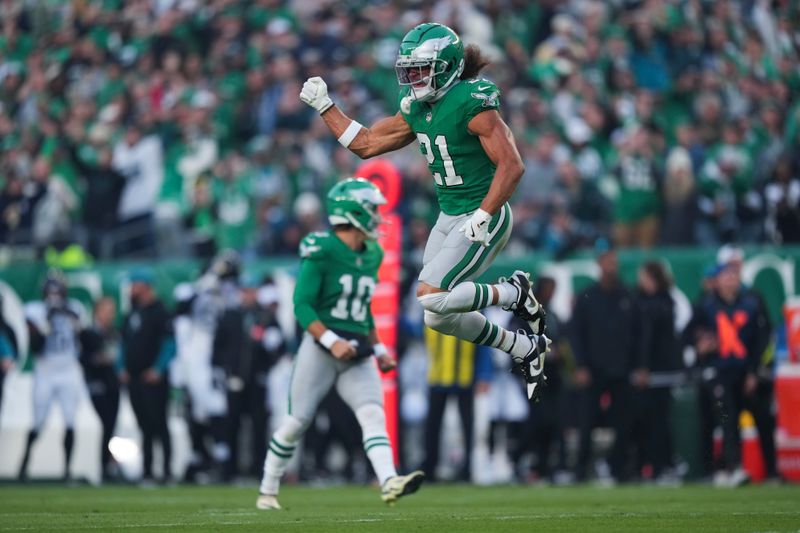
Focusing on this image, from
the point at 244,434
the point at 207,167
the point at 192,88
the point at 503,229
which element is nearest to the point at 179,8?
the point at 192,88

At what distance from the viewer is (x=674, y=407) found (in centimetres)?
1485

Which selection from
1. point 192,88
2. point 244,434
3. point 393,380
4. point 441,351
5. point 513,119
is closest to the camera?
point 393,380

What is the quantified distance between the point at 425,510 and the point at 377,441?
0.59m

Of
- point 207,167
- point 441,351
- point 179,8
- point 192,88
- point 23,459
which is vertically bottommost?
point 23,459

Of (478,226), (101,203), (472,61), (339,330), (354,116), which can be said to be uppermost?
(354,116)

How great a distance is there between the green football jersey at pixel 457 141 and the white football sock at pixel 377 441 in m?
1.52

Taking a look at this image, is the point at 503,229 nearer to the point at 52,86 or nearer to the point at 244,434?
the point at 244,434

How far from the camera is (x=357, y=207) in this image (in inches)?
402

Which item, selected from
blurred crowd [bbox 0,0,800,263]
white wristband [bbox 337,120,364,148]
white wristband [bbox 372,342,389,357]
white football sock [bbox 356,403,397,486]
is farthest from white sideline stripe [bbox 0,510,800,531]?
blurred crowd [bbox 0,0,800,263]

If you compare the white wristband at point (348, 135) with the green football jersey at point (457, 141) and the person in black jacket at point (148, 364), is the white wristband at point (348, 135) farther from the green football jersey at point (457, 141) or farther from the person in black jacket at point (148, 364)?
the person in black jacket at point (148, 364)

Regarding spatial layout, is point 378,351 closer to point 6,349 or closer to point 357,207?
point 357,207

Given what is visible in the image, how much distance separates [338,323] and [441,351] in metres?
4.55

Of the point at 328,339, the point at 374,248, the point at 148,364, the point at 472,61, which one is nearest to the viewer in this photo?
the point at 472,61

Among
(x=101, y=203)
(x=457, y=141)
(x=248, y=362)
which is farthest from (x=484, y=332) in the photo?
(x=101, y=203)
